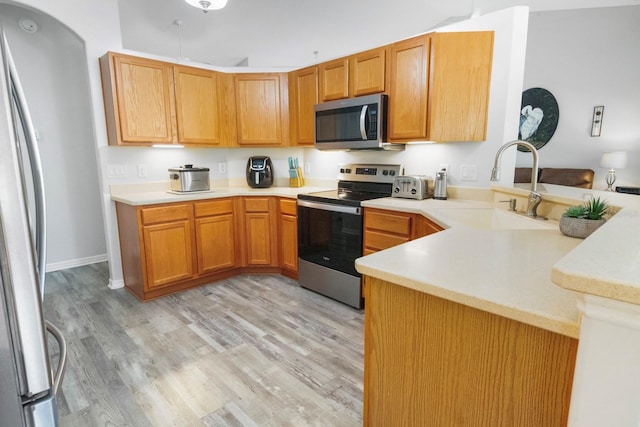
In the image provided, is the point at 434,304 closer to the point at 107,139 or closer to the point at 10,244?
the point at 10,244

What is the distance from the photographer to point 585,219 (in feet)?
4.40

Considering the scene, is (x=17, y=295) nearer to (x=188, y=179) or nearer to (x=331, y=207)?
(x=331, y=207)

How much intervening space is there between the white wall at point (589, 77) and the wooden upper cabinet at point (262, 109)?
416cm

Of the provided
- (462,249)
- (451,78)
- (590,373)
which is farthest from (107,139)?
(590,373)

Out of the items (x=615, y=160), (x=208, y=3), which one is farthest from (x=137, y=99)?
(x=615, y=160)

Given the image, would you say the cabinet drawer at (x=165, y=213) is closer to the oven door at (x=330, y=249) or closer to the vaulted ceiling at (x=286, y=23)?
the oven door at (x=330, y=249)

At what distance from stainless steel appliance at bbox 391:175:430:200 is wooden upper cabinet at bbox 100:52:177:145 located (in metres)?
2.11

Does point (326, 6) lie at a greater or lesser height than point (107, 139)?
greater

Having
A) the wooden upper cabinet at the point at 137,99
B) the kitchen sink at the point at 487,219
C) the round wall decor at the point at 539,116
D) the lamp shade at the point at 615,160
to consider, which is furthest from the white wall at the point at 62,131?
the lamp shade at the point at 615,160

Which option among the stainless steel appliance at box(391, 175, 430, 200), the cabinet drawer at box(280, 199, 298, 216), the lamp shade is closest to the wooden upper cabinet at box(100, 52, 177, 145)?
the cabinet drawer at box(280, 199, 298, 216)

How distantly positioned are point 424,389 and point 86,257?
164 inches

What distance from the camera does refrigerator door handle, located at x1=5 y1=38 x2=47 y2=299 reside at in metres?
0.79

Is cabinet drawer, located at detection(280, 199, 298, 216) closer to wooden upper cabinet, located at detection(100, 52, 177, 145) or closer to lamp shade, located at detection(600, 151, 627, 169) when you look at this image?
wooden upper cabinet, located at detection(100, 52, 177, 145)

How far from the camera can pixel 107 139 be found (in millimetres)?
2969
